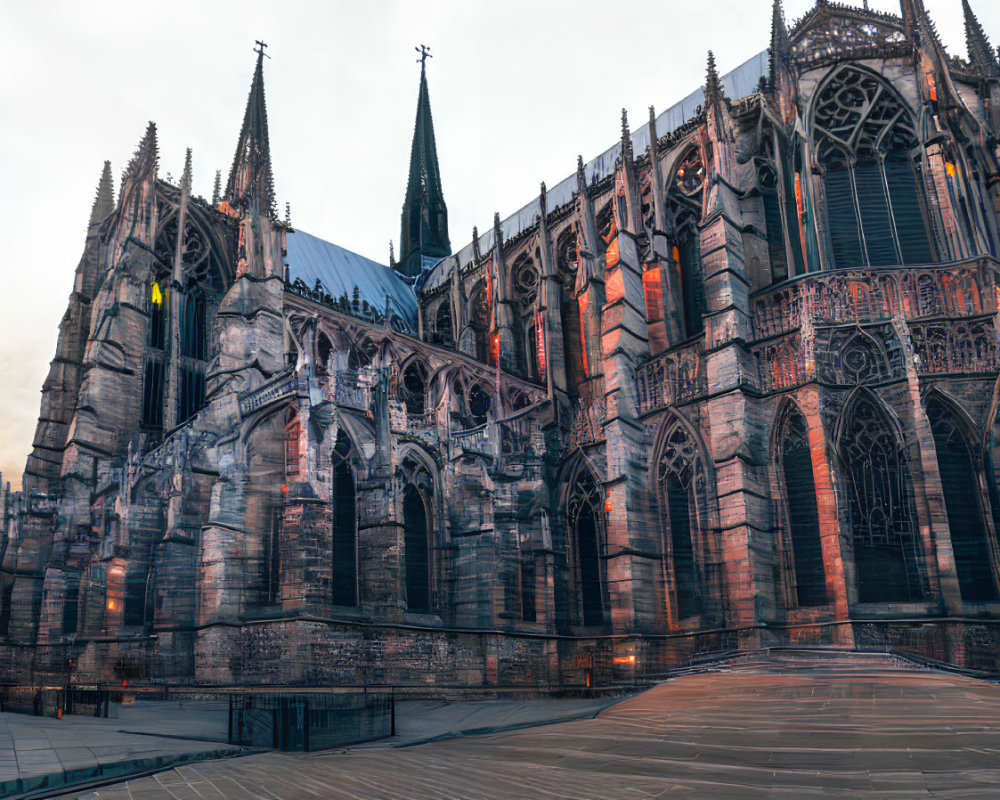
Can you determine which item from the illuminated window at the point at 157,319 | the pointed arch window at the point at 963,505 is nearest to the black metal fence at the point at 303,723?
the pointed arch window at the point at 963,505

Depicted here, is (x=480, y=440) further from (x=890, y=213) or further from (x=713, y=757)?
(x=713, y=757)

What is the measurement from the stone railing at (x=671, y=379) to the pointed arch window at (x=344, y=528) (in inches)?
344

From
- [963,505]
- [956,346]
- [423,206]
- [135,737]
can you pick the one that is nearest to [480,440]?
[963,505]

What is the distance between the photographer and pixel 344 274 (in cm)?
4081

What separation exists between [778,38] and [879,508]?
15053 mm

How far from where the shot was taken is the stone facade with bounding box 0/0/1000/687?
1981 cm

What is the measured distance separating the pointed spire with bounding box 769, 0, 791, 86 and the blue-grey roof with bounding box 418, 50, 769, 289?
2.86m

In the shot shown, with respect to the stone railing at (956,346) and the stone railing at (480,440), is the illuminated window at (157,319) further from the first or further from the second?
the stone railing at (956,346)

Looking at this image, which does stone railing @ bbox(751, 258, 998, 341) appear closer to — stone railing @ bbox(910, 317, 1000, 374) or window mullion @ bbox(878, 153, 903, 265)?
stone railing @ bbox(910, 317, 1000, 374)

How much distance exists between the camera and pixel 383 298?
134ft

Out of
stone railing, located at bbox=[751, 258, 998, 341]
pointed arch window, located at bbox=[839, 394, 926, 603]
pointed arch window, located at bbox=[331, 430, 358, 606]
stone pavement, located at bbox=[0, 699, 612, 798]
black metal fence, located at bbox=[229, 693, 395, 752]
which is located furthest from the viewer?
pointed arch window, located at bbox=[331, 430, 358, 606]

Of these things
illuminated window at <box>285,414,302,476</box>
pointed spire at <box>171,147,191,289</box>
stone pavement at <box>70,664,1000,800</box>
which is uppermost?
pointed spire at <box>171,147,191,289</box>

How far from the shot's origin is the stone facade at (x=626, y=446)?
19812 mm

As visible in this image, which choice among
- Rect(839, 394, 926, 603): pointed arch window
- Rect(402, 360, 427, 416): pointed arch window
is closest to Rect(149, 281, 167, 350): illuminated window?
Rect(402, 360, 427, 416): pointed arch window
